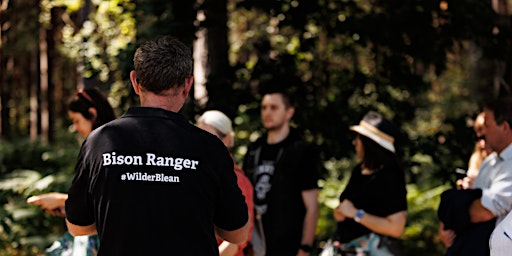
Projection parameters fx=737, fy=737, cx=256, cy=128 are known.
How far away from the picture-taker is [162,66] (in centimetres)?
301

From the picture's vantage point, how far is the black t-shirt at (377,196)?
5.07 m

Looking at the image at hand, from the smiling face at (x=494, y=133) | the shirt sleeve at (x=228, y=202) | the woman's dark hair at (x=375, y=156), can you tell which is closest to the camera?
the shirt sleeve at (x=228, y=202)

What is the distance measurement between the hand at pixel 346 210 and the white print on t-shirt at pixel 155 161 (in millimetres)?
2333

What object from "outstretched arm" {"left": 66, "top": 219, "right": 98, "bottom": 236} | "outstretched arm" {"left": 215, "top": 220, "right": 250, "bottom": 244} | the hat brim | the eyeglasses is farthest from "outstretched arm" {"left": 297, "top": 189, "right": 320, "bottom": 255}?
"outstretched arm" {"left": 66, "top": 219, "right": 98, "bottom": 236}

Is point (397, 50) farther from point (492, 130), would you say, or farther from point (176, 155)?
point (176, 155)

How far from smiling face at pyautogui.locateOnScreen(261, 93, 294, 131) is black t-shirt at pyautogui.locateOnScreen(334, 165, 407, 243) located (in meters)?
0.93

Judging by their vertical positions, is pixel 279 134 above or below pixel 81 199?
below

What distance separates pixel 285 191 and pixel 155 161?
2.83 m

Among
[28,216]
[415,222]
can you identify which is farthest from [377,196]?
[28,216]

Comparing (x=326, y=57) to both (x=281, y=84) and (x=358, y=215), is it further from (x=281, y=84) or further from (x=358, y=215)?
(x=358, y=215)

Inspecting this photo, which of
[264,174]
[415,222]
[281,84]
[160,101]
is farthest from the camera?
[415,222]

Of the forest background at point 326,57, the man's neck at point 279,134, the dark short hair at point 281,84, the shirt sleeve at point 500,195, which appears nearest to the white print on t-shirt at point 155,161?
the shirt sleeve at point 500,195

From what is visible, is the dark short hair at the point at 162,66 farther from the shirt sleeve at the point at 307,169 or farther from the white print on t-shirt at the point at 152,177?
the shirt sleeve at the point at 307,169

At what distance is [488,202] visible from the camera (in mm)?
4414
